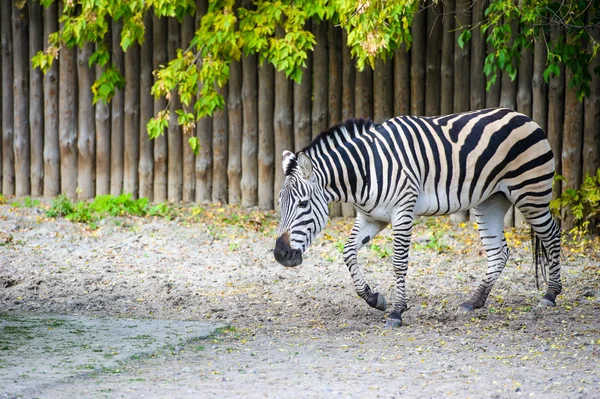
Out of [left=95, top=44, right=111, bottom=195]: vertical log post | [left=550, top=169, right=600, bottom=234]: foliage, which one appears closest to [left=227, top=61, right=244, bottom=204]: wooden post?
[left=95, top=44, right=111, bottom=195]: vertical log post

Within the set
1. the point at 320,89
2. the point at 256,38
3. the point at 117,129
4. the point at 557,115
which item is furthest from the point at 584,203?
the point at 117,129

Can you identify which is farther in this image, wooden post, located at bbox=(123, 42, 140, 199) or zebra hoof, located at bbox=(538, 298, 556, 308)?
wooden post, located at bbox=(123, 42, 140, 199)

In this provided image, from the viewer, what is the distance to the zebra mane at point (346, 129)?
6.65 m

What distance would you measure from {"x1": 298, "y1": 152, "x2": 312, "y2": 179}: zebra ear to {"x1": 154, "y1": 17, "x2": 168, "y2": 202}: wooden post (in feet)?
16.2

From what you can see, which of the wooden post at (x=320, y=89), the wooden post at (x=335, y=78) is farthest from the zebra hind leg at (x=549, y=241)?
the wooden post at (x=320, y=89)

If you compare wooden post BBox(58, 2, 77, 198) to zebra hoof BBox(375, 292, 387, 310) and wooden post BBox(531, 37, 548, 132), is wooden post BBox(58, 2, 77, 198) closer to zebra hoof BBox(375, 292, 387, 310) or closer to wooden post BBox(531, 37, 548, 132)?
wooden post BBox(531, 37, 548, 132)

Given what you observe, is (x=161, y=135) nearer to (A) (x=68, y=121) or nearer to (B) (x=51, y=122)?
(A) (x=68, y=121)

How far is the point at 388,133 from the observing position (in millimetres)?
6715

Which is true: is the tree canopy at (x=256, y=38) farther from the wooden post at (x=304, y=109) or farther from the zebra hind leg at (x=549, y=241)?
the zebra hind leg at (x=549, y=241)

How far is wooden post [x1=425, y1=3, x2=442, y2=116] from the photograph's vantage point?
33.2 ft

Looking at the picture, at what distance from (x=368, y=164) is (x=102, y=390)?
2787 millimetres

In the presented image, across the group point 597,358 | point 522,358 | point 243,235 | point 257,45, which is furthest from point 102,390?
point 257,45

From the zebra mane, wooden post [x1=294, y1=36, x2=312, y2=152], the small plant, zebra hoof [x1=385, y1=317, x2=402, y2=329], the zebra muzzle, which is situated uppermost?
wooden post [x1=294, y1=36, x2=312, y2=152]

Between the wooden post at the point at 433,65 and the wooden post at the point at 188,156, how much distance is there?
9.73 feet
